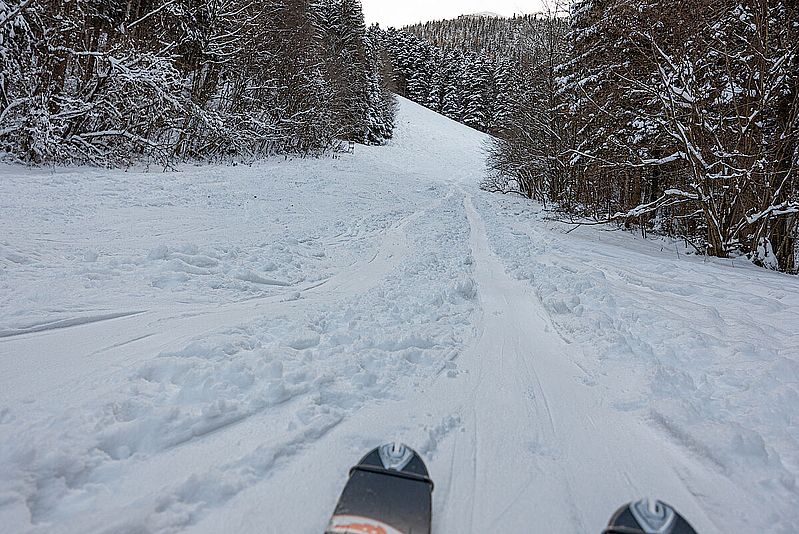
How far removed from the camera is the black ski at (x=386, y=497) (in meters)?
1.35

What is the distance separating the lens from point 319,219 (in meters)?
7.25

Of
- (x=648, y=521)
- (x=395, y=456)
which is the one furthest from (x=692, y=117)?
(x=395, y=456)

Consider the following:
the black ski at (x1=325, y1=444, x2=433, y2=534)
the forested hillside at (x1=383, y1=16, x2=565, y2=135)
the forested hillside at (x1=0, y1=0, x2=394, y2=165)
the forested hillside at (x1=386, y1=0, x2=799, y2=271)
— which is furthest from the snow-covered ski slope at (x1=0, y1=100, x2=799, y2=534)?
the forested hillside at (x1=383, y1=16, x2=565, y2=135)

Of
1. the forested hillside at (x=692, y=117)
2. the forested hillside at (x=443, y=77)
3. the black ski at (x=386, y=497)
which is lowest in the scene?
the black ski at (x=386, y=497)

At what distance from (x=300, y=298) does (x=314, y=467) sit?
2054mm

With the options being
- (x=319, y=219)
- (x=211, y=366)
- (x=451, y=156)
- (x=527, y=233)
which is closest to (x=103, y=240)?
(x=211, y=366)

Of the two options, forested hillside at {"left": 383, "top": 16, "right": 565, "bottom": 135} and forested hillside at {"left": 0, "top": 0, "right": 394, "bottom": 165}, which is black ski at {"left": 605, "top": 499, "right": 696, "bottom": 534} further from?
forested hillside at {"left": 383, "top": 16, "right": 565, "bottom": 135}

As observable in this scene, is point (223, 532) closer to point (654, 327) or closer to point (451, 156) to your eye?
point (654, 327)

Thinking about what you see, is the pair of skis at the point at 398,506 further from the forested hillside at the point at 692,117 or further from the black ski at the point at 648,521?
the forested hillside at the point at 692,117

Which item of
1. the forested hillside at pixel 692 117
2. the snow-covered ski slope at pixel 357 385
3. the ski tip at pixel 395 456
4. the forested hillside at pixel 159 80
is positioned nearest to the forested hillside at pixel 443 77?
the forested hillside at pixel 159 80

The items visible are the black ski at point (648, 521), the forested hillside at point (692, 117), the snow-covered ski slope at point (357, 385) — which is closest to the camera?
the black ski at point (648, 521)

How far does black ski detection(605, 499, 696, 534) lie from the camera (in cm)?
126

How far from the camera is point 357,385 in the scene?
7.62ft

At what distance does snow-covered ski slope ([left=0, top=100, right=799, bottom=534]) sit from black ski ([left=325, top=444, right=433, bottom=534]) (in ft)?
0.53
